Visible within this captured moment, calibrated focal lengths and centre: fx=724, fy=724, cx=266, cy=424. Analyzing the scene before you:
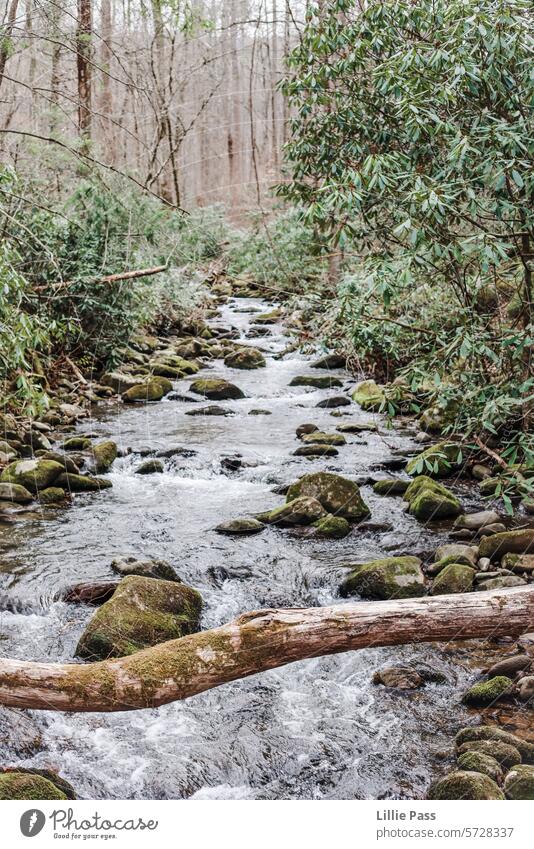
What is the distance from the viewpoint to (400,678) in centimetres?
373

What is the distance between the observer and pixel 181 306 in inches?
485

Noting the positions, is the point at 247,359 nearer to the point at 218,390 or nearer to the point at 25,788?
the point at 218,390

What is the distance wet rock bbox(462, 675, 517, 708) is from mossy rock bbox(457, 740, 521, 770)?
381mm

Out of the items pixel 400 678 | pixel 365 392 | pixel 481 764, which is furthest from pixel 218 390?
pixel 481 764

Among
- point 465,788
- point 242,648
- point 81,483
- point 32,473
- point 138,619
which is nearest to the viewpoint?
point 242,648

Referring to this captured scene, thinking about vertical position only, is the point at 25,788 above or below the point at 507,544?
above

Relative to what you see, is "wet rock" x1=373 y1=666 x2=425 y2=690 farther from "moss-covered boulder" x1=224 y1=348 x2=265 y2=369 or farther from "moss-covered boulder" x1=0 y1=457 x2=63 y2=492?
"moss-covered boulder" x1=224 y1=348 x2=265 y2=369

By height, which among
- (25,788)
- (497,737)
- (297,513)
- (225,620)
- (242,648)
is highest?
(242,648)

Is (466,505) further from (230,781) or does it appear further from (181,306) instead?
(181,306)

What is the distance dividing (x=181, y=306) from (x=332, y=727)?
31.9ft

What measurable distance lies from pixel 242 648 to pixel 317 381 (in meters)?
8.00

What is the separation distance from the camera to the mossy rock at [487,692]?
136 inches

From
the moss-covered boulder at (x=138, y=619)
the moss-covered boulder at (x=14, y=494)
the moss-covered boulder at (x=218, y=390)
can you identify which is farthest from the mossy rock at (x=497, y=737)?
the moss-covered boulder at (x=218, y=390)

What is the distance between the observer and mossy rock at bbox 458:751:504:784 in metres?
2.82
